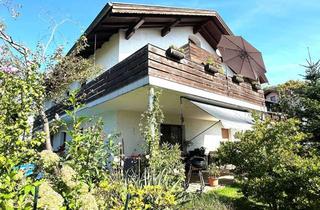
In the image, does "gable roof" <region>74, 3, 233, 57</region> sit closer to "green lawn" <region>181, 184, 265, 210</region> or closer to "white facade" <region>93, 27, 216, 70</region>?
"white facade" <region>93, 27, 216, 70</region>

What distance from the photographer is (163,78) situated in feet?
38.3

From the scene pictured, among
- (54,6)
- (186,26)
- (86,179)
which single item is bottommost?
(86,179)

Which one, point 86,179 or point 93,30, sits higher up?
point 93,30

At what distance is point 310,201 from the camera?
7.98 metres

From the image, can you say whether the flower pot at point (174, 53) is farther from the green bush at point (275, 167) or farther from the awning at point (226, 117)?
the green bush at point (275, 167)

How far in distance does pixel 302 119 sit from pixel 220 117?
27.1 ft

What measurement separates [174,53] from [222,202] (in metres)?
6.57

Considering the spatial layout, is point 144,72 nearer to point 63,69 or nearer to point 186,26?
point 63,69

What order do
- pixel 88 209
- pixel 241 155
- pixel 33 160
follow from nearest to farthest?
1. pixel 88 209
2. pixel 33 160
3. pixel 241 155

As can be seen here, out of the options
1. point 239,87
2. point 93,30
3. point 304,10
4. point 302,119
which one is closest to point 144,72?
point 93,30

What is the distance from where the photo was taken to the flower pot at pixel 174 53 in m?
12.3

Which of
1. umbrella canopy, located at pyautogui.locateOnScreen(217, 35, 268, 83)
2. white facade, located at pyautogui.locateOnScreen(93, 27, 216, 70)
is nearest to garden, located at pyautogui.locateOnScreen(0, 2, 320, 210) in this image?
white facade, located at pyautogui.locateOnScreen(93, 27, 216, 70)

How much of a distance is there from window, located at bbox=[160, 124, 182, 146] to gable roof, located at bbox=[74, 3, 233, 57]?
6.50 meters

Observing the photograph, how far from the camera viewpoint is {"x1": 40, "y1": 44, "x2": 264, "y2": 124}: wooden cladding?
37.9ft
